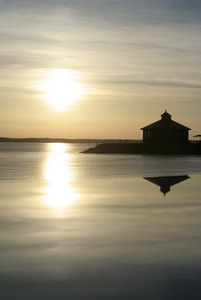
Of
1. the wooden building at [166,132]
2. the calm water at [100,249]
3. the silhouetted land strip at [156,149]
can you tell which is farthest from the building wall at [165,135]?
the calm water at [100,249]

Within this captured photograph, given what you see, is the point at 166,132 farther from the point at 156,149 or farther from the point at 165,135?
the point at 156,149

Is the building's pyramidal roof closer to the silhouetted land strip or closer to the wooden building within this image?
the wooden building

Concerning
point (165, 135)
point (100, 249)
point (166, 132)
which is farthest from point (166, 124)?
point (100, 249)

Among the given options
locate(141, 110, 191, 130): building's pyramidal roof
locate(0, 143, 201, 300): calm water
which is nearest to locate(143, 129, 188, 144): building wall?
locate(141, 110, 191, 130): building's pyramidal roof

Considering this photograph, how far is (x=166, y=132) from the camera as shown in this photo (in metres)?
86.1

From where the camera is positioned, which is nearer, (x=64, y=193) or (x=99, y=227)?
(x=99, y=227)

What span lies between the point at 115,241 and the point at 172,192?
1265 cm

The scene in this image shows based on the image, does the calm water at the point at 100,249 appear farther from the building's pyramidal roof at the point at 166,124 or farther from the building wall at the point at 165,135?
the building wall at the point at 165,135

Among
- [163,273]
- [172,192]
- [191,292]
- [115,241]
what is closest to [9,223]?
[115,241]

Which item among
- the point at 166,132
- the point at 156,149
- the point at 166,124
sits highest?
the point at 166,124

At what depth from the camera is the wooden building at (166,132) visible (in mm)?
86000

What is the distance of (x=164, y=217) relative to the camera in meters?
16.0

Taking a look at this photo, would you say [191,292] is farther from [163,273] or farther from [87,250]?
[87,250]

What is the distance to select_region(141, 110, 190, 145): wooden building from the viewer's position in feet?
282
